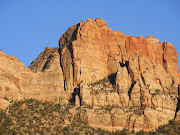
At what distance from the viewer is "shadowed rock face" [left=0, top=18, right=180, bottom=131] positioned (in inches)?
4065

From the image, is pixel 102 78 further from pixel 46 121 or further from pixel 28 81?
pixel 46 121

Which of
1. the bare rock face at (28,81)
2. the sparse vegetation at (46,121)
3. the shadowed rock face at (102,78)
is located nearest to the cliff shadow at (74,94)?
the shadowed rock face at (102,78)

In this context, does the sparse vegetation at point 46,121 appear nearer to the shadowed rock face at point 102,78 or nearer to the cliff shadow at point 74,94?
the shadowed rock face at point 102,78

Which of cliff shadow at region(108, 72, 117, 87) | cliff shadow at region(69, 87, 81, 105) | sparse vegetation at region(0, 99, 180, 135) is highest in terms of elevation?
cliff shadow at region(108, 72, 117, 87)

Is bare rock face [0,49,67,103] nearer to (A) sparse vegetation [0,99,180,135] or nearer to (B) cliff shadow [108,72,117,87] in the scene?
(A) sparse vegetation [0,99,180,135]

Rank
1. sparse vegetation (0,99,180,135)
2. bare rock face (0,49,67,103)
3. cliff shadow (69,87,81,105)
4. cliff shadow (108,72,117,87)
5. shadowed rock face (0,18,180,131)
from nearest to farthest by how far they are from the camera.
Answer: sparse vegetation (0,99,180,135)
shadowed rock face (0,18,180,131)
bare rock face (0,49,67,103)
cliff shadow (69,87,81,105)
cliff shadow (108,72,117,87)

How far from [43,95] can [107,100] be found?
11165 mm

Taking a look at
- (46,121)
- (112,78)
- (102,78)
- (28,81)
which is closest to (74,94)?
(102,78)

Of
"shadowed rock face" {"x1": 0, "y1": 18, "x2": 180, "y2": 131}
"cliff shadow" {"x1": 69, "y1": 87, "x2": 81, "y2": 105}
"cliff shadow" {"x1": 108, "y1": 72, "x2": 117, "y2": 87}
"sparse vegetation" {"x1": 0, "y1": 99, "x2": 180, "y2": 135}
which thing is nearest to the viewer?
"sparse vegetation" {"x1": 0, "y1": 99, "x2": 180, "y2": 135}

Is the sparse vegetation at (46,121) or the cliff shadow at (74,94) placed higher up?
the cliff shadow at (74,94)

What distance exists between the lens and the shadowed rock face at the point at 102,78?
103250 mm

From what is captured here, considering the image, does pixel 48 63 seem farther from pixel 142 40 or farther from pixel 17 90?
pixel 142 40

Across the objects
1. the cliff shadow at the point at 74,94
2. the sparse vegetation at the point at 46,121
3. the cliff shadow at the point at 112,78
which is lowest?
the sparse vegetation at the point at 46,121

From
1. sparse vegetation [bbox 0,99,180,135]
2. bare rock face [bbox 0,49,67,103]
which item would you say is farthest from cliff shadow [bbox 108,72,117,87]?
bare rock face [bbox 0,49,67,103]
